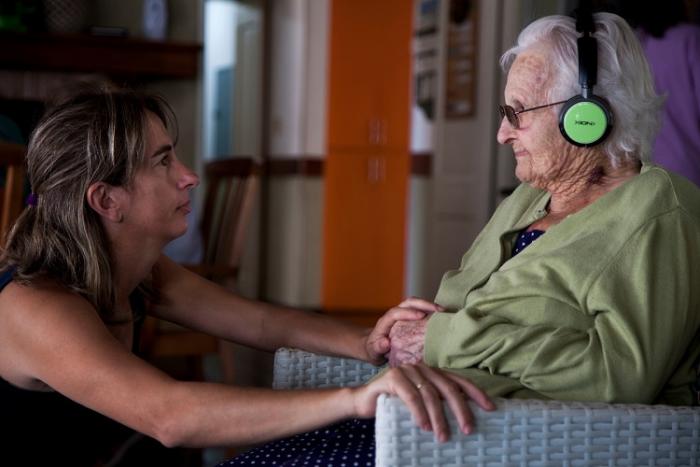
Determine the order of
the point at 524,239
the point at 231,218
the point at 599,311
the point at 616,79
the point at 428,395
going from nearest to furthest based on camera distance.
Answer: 1. the point at 428,395
2. the point at 599,311
3. the point at 616,79
4. the point at 524,239
5. the point at 231,218

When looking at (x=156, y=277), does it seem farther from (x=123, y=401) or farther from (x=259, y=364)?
(x=259, y=364)

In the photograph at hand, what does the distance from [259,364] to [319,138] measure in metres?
2.28

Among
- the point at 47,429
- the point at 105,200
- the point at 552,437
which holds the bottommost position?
the point at 47,429

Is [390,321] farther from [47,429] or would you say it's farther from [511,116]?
[47,429]

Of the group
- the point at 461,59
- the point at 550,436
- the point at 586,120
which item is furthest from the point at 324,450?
the point at 461,59

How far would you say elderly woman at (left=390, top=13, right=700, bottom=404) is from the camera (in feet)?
3.94

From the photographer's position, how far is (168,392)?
4.09 feet

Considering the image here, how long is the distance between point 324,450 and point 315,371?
298 millimetres

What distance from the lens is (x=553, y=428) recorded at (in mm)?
1138

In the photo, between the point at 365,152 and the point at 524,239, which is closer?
the point at 524,239

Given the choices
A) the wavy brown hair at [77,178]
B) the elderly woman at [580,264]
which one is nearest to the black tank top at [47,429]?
the wavy brown hair at [77,178]

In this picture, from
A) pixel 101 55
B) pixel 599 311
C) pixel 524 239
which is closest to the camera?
pixel 599 311

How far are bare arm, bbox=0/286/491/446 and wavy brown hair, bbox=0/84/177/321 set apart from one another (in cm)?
8

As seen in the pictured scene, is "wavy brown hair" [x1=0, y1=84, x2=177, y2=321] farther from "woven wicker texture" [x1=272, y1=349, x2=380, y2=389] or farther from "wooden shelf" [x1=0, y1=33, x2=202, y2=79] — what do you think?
"wooden shelf" [x1=0, y1=33, x2=202, y2=79]
